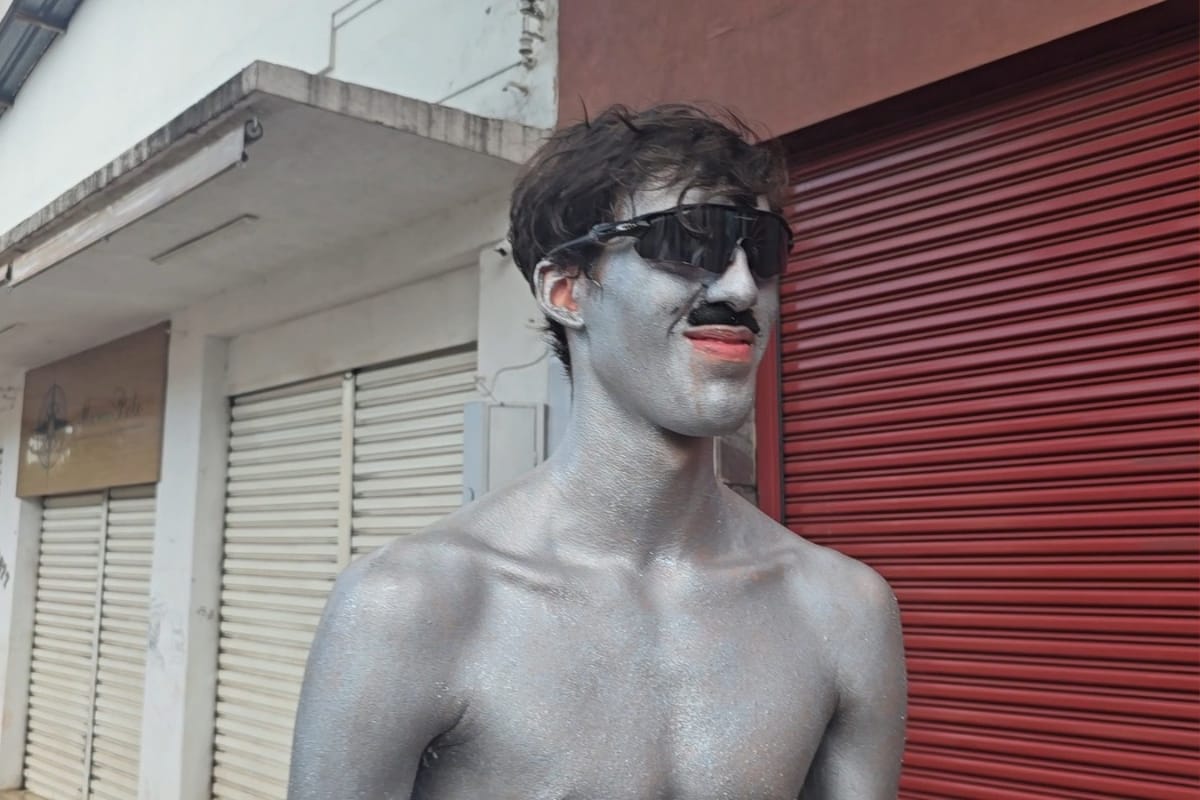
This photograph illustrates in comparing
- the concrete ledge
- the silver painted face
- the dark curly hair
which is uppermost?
the concrete ledge

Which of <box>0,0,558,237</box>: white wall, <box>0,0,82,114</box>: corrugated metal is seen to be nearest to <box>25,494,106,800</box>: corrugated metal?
<box>0,0,558,237</box>: white wall

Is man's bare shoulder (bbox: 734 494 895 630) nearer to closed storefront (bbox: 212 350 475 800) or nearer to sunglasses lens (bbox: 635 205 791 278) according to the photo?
sunglasses lens (bbox: 635 205 791 278)

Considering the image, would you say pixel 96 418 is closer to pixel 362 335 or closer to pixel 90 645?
pixel 90 645

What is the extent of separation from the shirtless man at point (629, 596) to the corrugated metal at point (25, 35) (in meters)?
9.77

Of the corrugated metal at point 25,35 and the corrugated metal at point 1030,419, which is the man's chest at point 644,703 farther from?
the corrugated metal at point 25,35

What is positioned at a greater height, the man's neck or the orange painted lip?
the orange painted lip

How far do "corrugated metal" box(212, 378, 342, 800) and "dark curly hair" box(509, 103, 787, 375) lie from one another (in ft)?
14.8

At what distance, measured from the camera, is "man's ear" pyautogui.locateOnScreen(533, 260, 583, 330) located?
1757 mm

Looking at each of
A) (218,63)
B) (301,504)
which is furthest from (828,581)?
(218,63)

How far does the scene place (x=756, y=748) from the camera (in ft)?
5.29

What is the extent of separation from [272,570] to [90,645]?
302 centimetres

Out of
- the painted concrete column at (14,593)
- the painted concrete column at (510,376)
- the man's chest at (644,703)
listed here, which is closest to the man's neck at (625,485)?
the man's chest at (644,703)

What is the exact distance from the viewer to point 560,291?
1.77m

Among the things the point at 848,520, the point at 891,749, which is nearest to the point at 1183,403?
the point at 848,520
